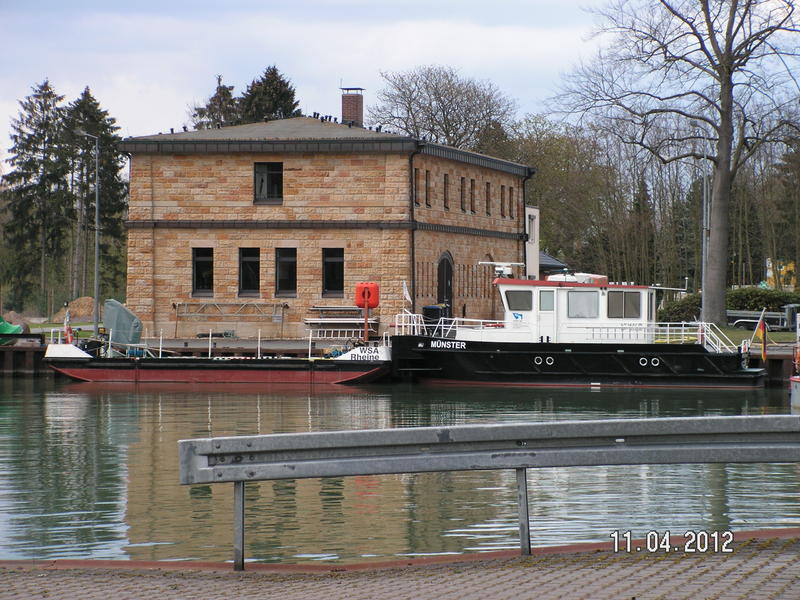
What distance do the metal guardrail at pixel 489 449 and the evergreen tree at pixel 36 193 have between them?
6741 cm

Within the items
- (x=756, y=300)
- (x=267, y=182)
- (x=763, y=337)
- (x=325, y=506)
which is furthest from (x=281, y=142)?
(x=325, y=506)

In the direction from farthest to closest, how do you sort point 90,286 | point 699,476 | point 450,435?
point 90,286, point 699,476, point 450,435

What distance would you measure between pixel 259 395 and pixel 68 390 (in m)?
5.87

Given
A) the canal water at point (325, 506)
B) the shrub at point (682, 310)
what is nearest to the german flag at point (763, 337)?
the shrub at point (682, 310)

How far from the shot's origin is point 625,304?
35.2 metres

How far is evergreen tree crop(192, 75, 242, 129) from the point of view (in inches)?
3219

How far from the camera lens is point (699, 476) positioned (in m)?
14.4

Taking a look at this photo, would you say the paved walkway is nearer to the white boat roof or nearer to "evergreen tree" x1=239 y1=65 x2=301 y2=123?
the white boat roof

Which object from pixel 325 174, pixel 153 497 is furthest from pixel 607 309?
pixel 153 497

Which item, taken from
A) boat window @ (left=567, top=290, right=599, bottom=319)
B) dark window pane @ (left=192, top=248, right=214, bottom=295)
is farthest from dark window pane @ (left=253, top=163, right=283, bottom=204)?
boat window @ (left=567, top=290, right=599, bottom=319)

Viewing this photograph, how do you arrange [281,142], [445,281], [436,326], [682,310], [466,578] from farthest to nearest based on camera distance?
[682,310] → [445,281] → [281,142] → [436,326] → [466,578]

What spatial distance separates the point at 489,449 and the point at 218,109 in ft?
253

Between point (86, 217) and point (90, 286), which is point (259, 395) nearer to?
point (86, 217)
